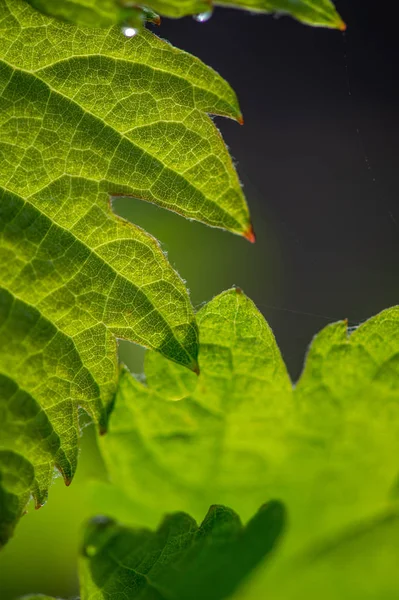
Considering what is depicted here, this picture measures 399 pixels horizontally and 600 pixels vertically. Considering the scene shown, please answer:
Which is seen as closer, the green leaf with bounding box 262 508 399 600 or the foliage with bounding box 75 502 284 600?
the foliage with bounding box 75 502 284 600

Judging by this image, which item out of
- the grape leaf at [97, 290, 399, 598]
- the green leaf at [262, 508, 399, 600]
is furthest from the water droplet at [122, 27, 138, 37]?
the green leaf at [262, 508, 399, 600]

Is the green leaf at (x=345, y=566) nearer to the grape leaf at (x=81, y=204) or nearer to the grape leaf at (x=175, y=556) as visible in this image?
the grape leaf at (x=175, y=556)

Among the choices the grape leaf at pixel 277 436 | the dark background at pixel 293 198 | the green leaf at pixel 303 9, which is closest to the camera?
the green leaf at pixel 303 9

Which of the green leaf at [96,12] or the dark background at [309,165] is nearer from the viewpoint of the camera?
the green leaf at [96,12]

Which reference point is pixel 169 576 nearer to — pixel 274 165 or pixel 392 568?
pixel 392 568

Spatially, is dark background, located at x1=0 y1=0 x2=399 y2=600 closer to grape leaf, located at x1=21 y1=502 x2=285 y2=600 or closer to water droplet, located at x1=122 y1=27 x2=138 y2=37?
grape leaf, located at x1=21 y1=502 x2=285 y2=600

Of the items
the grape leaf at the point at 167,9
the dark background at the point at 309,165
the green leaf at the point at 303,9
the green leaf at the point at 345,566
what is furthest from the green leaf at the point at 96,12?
the dark background at the point at 309,165

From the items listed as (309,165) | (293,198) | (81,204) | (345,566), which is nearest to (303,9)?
(81,204)

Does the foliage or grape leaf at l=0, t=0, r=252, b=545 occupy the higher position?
grape leaf at l=0, t=0, r=252, b=545
